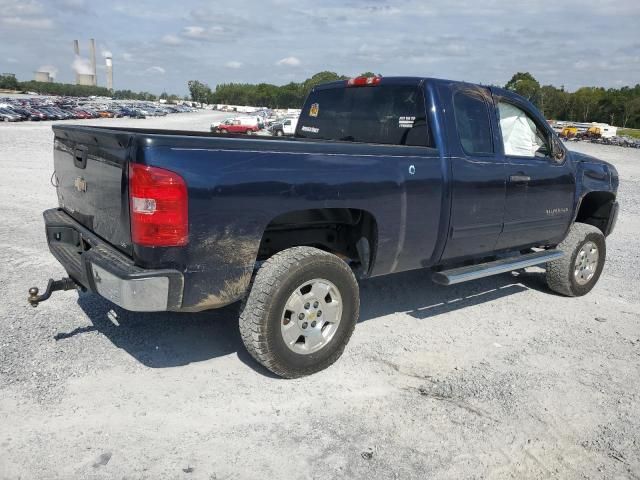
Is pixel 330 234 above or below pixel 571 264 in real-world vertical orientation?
above

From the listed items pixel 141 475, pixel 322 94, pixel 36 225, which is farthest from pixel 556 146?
pixel 36 225

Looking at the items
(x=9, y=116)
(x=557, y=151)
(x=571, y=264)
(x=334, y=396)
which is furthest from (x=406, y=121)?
(x=9, y=116)

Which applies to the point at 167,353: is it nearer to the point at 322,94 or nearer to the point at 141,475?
the point at 141,475

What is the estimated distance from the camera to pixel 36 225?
7.69 meters

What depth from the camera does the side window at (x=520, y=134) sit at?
5.05 meters

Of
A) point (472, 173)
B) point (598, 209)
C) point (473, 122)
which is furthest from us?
point (598, 209)

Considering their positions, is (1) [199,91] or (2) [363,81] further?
(1) [199,91]

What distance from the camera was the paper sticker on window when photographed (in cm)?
446

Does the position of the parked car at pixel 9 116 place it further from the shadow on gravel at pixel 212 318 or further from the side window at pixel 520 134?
the side window at pixel 520 134

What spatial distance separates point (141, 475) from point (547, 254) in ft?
14.1

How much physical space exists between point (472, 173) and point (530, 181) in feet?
2.99

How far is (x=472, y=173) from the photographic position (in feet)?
14.4

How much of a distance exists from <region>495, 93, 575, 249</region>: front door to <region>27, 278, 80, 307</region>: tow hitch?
3603 mm

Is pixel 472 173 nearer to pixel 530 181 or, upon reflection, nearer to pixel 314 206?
pixel 530 181
